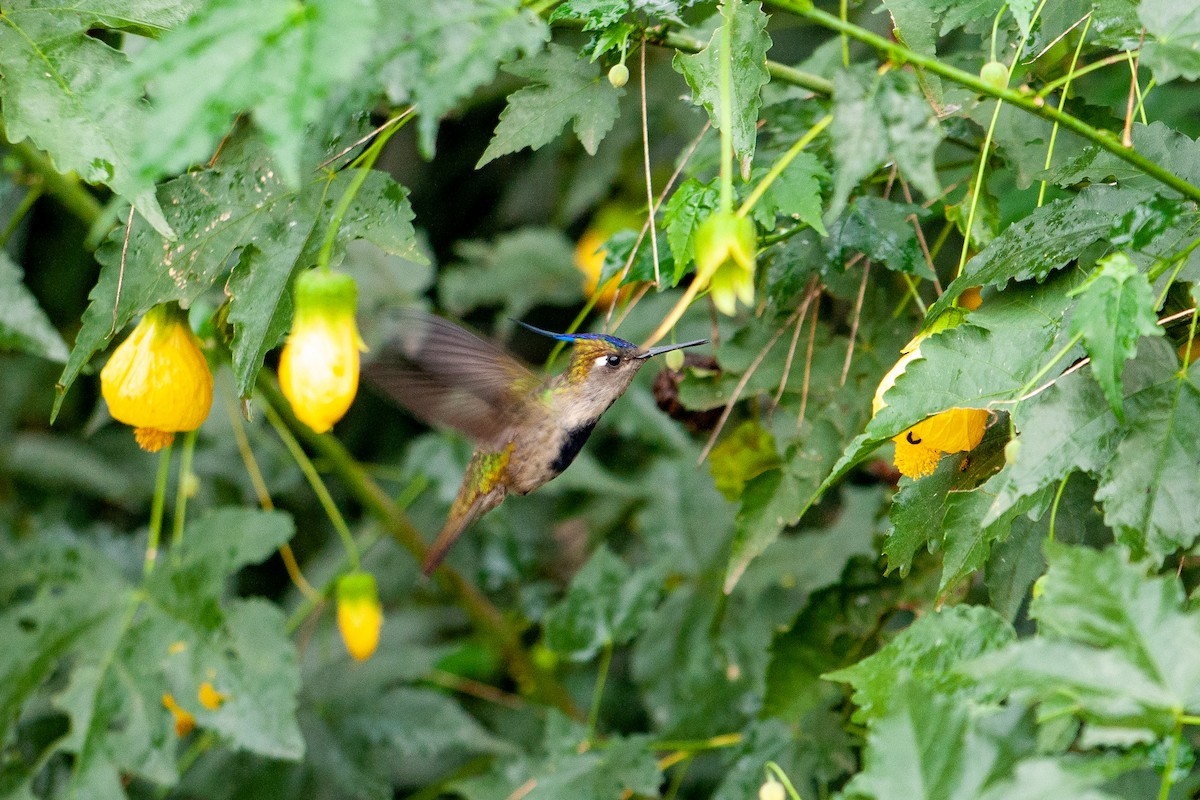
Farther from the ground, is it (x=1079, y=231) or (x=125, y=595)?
(x=1079, y=231)

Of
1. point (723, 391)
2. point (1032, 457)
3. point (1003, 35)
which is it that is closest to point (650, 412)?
point (723, 391)

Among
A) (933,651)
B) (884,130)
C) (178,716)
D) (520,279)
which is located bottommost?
(178,716)

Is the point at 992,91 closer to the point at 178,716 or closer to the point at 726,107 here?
Answer: the point at 726,107

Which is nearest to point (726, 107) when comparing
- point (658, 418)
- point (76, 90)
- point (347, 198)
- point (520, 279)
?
point (347, 198)

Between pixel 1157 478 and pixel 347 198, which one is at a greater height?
pixel 347 198

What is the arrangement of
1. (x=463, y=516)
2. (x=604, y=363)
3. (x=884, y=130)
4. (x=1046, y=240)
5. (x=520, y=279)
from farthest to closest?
1. (x=520, y=279)
2. (x=463, y=516)
3. (x=604, y=363)
4. (x=1046, y=240)
5. (x=884, y=130)

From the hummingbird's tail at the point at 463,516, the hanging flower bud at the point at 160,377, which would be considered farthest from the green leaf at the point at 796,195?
the hanging flower bud at the point at 160,377

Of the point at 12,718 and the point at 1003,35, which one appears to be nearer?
the point at 1003,35

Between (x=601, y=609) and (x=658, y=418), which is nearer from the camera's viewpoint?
(x=601, y=609)

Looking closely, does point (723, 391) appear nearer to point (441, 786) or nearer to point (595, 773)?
point (595, 773)
